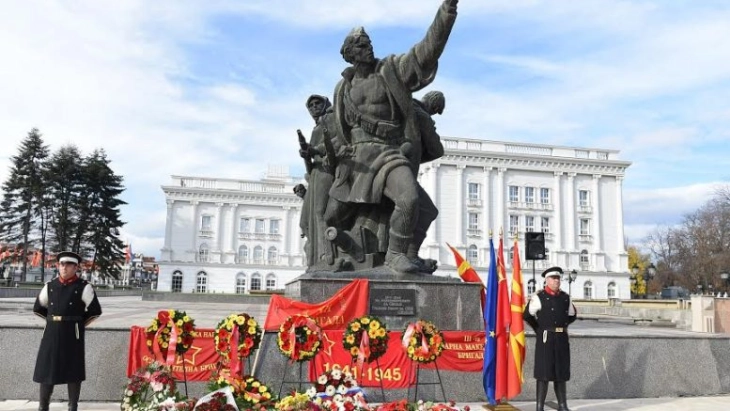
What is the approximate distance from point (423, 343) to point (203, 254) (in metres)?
77.5

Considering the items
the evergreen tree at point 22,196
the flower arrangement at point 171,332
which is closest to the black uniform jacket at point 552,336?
the flower arrangement at point 171,332

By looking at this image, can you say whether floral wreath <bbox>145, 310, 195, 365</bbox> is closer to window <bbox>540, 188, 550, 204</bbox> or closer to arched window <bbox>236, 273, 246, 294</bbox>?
window <bbox>540, 188, 550, 204</bbox>

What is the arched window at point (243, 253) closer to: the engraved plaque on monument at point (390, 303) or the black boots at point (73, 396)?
the engraved plaque on monument at point (390, 303)

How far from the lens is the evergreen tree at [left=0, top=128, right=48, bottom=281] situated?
51844mm

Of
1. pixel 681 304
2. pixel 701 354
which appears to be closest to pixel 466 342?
pixel 701 354

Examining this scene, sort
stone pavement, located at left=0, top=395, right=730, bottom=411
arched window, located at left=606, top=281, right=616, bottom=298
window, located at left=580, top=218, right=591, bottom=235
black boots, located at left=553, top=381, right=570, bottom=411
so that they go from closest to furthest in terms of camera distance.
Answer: black boots, located at left=553, top=381, right=570, bottom=411
stone pavement, located at left=0, top=395, right=730, bottom=411
arched window, located at left=606, top=281, right=616, bottom=298
window, located at left=580, top=218, right=591, bottom=235

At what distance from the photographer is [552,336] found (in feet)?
20.0

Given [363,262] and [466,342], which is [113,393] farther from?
[466,342]

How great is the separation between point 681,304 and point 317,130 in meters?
29.1

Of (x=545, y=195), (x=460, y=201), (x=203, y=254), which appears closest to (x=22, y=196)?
(x=203, y=254)

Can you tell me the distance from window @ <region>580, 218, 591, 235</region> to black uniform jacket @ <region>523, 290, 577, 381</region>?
72744mm

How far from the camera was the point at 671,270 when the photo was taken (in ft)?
225

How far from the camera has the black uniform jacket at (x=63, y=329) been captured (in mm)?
5449

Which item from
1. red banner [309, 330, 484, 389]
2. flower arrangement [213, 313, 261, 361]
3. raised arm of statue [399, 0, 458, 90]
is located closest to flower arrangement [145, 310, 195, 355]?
flower arrangement [213, 313, 261, 361]
